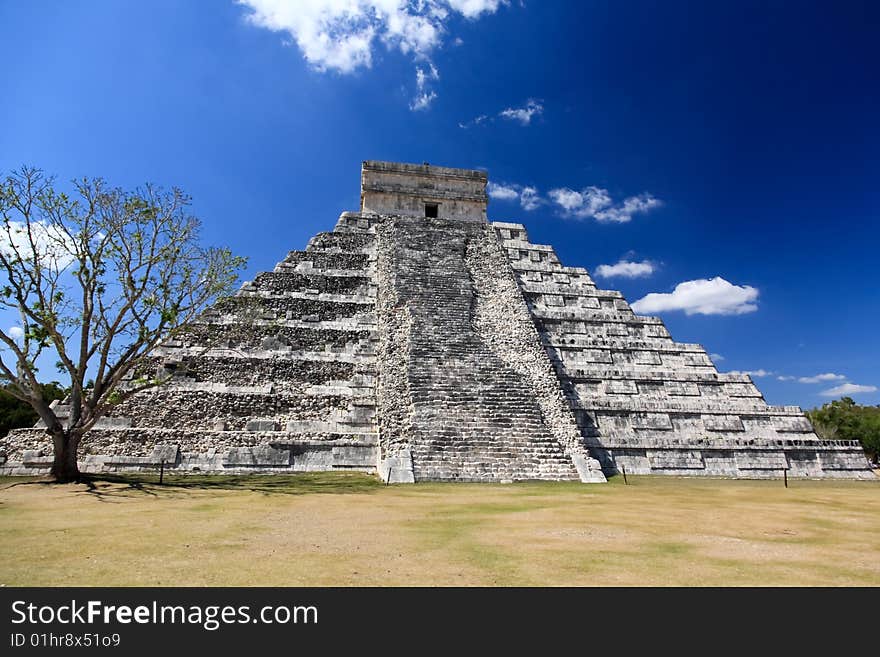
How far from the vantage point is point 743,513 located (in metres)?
7.41

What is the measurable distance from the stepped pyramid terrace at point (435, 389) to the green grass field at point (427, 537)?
8.81 ft

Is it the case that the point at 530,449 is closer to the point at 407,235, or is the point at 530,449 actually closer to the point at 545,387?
the point at 545,387

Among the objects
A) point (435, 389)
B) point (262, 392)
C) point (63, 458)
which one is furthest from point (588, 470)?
point (63, 458)

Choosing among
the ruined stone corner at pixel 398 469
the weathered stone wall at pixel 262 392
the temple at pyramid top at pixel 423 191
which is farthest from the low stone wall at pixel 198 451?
the temple at pyramid top at pixel 423 191

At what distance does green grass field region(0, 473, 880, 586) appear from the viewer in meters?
4.00

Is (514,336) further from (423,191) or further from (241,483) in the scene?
(423,191)

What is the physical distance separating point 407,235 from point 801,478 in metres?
15.0

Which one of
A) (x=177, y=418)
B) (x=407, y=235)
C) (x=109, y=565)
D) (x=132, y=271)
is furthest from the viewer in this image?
(x=407, y=235)

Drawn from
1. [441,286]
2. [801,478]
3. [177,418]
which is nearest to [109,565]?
[177,418]

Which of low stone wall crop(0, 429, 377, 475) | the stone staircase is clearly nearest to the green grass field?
the stone staircase

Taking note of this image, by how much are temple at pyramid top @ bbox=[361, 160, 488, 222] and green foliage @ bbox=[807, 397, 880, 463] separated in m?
23.8

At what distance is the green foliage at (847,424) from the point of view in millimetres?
Answer: 33625

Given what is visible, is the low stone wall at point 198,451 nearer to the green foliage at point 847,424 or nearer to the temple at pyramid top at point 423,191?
the temple at pyramid top at point 423,191
